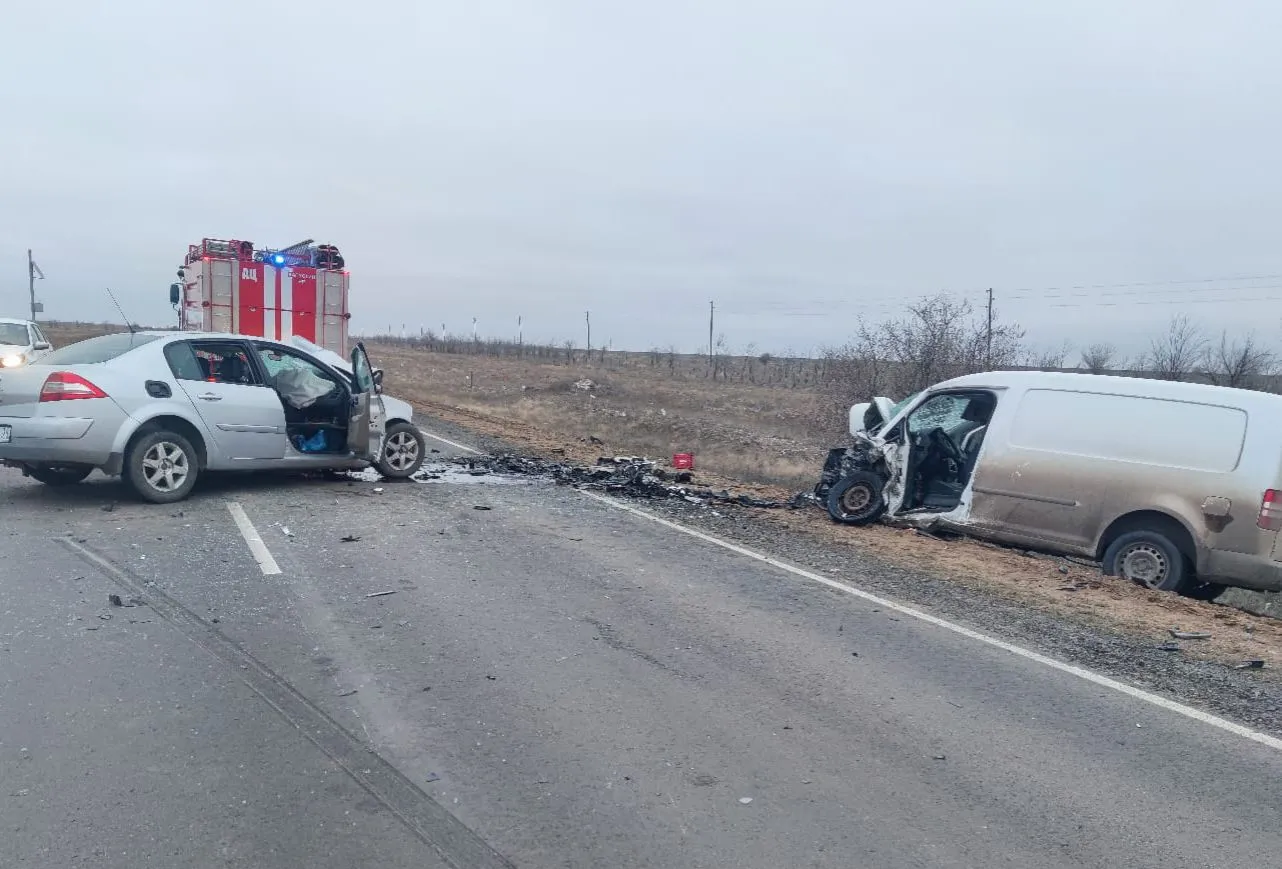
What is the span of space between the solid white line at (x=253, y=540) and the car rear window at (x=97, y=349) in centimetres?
171

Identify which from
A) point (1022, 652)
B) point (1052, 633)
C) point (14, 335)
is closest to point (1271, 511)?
point (1052, 633)

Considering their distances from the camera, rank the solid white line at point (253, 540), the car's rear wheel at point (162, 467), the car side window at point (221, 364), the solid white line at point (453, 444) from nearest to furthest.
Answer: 1. the solid white line at point (253, 540)
2. the car's rear wheel at point (162, 467)
3. the car side window at point (221, 364)
4. the solid white line at point (453, 444)

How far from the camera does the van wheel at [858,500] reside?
1006cm

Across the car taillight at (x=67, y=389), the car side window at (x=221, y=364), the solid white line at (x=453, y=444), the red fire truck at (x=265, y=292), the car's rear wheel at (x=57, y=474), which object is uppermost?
the red fire truck at (x=265, y=292)

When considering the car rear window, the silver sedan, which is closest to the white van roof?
the silver sedan

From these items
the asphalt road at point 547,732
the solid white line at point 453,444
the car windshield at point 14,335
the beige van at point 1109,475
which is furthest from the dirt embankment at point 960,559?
the car windshield at point 14,335

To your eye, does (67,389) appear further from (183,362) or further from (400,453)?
(400,453)

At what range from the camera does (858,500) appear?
10.2 meters

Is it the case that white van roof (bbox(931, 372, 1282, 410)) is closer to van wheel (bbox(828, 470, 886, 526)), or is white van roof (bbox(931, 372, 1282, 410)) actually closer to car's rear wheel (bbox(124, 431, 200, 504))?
van wheel (bbox(828, 470, 886, 526))

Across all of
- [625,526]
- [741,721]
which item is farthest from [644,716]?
[625,526]

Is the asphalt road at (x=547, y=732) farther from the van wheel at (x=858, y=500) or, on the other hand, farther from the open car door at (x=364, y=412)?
the open car door at (x=364, y=412)

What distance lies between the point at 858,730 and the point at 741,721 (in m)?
0.55

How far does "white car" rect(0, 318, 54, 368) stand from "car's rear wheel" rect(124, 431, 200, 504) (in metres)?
12.2

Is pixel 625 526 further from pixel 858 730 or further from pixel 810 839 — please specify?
pixel 810 839
